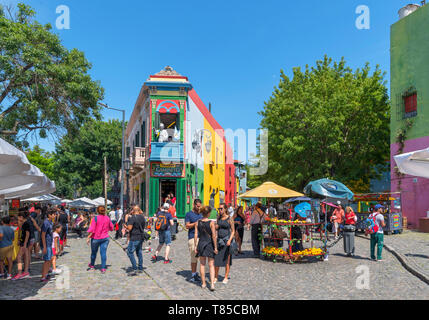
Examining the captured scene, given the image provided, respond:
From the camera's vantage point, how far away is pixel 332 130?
25266mm

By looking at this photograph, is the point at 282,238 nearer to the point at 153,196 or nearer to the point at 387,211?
the point at 387,211

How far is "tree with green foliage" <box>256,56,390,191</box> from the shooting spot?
25734 mm

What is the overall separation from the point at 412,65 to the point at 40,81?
1897 centimetres

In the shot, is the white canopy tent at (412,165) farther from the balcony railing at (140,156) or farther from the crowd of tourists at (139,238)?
the balcony railing at (140,156)

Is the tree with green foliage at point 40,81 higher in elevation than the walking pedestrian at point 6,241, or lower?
higher

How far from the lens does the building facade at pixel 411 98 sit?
66.3ft

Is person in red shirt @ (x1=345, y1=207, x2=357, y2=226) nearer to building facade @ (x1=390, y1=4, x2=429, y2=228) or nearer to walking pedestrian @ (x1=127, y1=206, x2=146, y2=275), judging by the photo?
walking pedestrian @ (x1=127, y1=206, x2=146, y2=275)

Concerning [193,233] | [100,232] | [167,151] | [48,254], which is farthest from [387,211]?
[48,254]

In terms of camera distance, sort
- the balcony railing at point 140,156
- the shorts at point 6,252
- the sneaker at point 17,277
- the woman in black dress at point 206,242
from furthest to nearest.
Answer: the balcony railing at point 140,156, the sneaker at point 17,277, the shorts at point 6,252, the woman in black dress at point 206,242

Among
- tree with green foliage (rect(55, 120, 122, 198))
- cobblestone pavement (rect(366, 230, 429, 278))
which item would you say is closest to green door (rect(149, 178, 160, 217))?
cobblestone pavement (rect(366, 230, 429, 278))

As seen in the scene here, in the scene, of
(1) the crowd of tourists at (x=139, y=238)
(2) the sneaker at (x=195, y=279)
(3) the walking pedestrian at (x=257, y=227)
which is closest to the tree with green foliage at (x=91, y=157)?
(1) the crowd of tourists at (x=139, y=238)

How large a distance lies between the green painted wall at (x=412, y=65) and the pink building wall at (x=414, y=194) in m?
0.50
